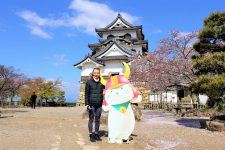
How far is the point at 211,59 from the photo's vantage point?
11.3 m

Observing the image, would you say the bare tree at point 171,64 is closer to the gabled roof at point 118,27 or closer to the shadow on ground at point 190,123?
the shadow on ground at point 190,123

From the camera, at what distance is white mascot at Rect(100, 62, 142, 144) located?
26.5 feet

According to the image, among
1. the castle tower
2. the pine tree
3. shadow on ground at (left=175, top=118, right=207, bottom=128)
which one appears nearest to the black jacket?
the pine tree

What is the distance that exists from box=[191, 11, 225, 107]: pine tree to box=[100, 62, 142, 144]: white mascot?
3.67m

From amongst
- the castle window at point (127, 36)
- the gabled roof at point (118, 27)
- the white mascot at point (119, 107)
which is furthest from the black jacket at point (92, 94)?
the castle window at point (127, 36)

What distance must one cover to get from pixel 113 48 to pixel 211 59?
30274 millimetres

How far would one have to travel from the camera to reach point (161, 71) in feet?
62.5

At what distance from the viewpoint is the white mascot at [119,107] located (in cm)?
806

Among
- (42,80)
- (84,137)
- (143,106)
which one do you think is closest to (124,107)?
(84,137)

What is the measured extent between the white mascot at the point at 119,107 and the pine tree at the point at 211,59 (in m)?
3.67

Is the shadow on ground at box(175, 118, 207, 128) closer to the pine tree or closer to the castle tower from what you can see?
the pine tree

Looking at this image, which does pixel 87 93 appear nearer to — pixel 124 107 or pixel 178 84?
pixel 124 107

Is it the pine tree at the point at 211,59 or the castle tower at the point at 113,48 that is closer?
the pine tree at the point at 211,59

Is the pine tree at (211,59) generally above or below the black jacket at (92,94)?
above
